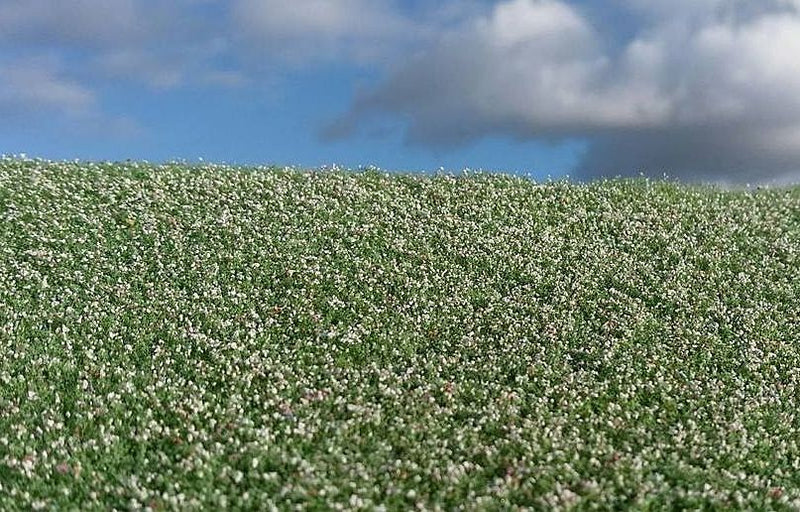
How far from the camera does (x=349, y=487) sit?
34.9 ft

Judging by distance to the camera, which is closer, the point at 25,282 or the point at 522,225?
the point at 25,282

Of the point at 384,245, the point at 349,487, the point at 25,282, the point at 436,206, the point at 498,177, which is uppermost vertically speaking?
the point at 498,177

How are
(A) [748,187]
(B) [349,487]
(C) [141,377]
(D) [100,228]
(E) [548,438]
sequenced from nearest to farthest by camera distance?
1. (B) [349,487]
2. (E) [548,438]
3. (C) [141,377]
4. (D) [100,228]
5. (A) [748,187]

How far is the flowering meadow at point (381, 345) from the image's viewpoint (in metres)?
11.3

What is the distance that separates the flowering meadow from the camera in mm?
11266

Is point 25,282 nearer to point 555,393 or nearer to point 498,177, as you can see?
point 555,393

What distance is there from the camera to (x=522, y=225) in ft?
82.3

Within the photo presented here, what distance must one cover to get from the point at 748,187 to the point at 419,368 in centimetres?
2398

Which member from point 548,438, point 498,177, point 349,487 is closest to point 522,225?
point 498,177

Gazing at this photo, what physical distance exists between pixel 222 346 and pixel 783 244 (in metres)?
18.9

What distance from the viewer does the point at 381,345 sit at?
53.4 ft

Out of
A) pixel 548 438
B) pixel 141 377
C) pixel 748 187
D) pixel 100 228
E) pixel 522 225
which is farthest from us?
pixel 748 187

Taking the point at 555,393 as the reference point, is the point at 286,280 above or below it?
above

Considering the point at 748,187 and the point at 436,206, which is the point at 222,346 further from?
the point at 748,187
